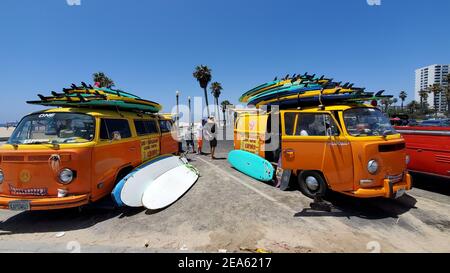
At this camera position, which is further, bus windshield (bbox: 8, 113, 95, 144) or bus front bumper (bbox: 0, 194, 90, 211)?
bus windshield (bbox: 8, 113, 95, 144)

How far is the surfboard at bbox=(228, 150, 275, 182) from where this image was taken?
7.06 metres

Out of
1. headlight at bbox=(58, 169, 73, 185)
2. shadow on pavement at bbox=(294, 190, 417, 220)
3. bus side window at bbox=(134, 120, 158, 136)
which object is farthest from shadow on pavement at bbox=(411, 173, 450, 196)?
headlight at bbox=(58, 169, 73, 185)

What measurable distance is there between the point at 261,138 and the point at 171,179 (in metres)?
3.25

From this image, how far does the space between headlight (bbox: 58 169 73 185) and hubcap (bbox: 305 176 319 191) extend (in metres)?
5.23

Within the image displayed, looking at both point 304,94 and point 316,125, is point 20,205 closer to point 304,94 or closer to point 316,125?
point 316,125

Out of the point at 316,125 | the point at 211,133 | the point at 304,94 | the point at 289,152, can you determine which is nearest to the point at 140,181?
the point at 289,152

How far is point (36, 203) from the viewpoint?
4.16m

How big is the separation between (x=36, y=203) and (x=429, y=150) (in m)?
9.13

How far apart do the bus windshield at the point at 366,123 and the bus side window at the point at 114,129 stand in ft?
17.7

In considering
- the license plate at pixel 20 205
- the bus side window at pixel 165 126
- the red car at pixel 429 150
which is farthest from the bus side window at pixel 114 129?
the red car at pixel 429 150

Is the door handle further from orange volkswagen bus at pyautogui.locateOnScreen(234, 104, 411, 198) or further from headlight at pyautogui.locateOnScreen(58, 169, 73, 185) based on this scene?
headlight at pyautogui.locateOnScreen(58, 169, 73, 185)

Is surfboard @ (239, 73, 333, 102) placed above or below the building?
below
